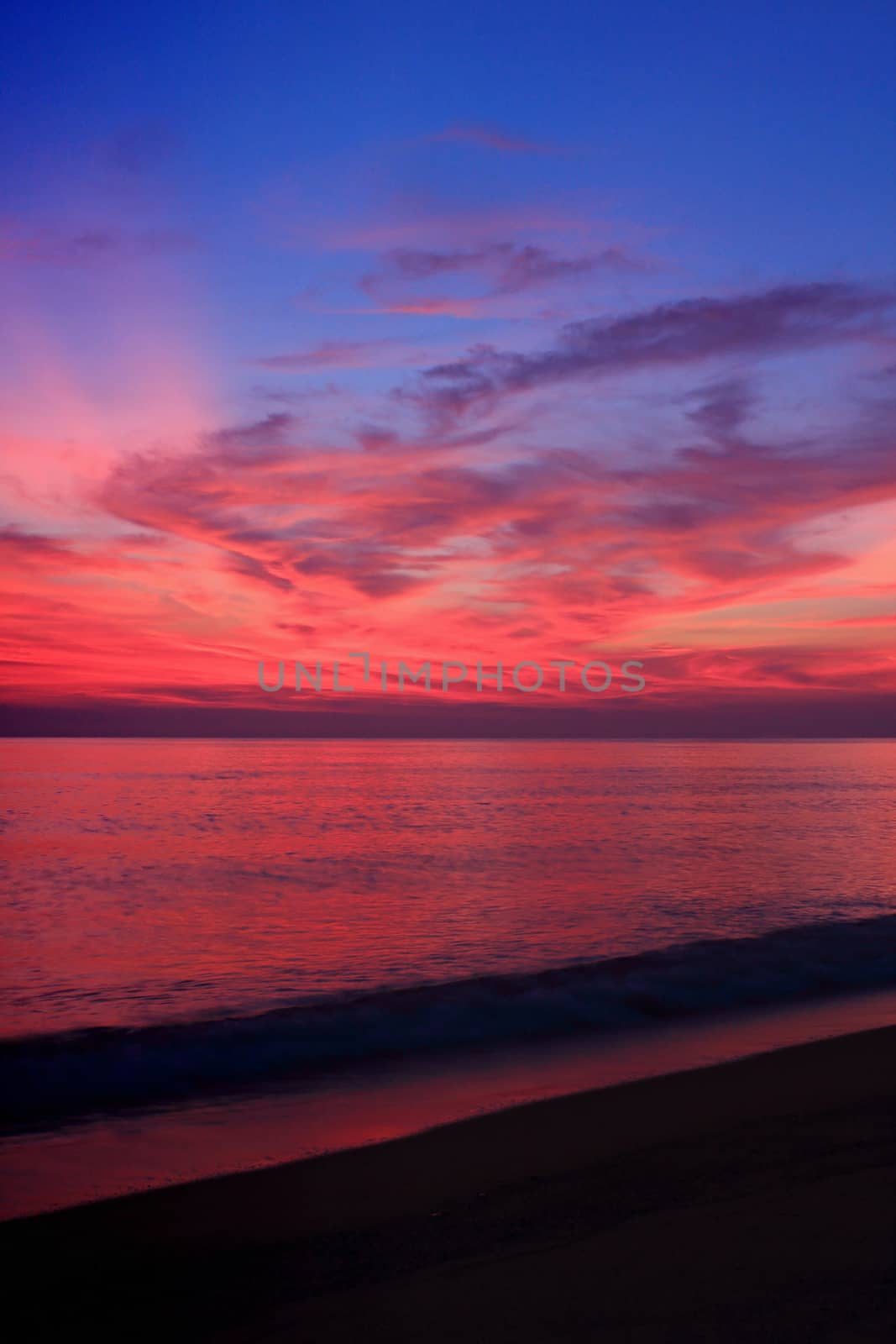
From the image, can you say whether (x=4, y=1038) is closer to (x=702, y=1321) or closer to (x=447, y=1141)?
(x=447, y=1141)

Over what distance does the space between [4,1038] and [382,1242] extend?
7283mm

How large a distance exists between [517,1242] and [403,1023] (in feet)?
20.8

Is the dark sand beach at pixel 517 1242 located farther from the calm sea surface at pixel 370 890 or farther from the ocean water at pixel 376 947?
the calm sea surface at pixel 370 890

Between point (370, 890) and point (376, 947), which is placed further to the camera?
point (370, 890)

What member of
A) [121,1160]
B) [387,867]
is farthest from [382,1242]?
[387,867]

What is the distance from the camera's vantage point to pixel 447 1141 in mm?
7102

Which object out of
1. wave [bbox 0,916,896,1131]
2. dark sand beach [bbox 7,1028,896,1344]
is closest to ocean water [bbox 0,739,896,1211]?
wave [bbox 0,916,896,1131]

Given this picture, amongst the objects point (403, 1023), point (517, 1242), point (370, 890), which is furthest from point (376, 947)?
point (517, 1242)

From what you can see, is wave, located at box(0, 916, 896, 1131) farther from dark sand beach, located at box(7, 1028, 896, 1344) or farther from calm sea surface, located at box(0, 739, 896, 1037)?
dark sand beach, located at box(7, 1028, 896, 1344)

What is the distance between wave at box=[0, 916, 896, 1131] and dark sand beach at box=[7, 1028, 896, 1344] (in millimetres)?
3297

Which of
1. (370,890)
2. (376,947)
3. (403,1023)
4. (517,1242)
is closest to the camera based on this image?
(517,1242)

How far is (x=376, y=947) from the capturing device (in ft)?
52.9

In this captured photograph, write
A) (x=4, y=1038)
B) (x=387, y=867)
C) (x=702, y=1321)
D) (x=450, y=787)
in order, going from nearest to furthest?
(x=702, y=1321) < (x=4, y=1038) < (x=387, y=867) < (x=450, y=787)

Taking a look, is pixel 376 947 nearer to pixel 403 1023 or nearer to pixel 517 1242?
pixel 403 1023
